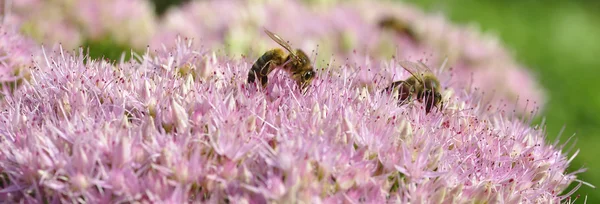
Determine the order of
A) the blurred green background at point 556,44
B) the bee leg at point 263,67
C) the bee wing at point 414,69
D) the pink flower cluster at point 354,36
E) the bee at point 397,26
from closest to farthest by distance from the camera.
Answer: the bee leg at point 263,67, the bee wing at point 414,69, the pink flower cluster at point 354,36, the bee at point 397,26, the blurred green background at point 556,44

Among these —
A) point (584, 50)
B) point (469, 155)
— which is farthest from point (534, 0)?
point (469, 155)

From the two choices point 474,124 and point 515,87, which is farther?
point 515,87

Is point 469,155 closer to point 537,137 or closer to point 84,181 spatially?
point 537,137

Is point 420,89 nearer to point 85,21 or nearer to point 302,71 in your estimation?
point 302,71

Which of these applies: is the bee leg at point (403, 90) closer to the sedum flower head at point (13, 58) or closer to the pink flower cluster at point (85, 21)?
the sedum flower head at point (13, 58)

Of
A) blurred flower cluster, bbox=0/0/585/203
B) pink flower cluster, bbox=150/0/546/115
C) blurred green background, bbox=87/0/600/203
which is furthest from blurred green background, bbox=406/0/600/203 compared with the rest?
blurred flower cluster, bbox=0/0/585/203

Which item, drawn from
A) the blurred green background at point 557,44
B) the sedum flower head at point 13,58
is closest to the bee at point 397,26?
the blurred green background at point 557,44
